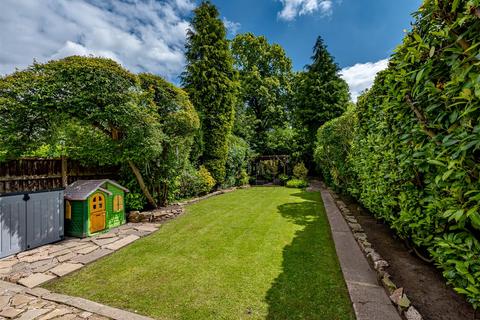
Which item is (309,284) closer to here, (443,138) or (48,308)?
(443,138)

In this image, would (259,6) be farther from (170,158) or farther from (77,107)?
(77,107)

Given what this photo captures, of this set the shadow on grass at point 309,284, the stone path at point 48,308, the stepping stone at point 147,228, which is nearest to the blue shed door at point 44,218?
the stepping stone at point 147,228

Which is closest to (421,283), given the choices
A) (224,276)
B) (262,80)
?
(224,276)

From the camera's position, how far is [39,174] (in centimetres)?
552

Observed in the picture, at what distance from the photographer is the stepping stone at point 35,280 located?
134 inches

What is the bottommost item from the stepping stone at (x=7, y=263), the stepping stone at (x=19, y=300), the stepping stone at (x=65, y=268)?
the stepping stone at (x=19, y=300)

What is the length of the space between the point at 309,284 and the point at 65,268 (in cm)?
430

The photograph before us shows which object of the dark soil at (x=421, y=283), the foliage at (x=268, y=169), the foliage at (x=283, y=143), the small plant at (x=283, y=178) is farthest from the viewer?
the foliage at (x=283, y=143)

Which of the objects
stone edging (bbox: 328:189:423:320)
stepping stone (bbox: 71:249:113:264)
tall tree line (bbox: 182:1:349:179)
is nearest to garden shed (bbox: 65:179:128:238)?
stepping stone (bbox: 71:249:113:264)

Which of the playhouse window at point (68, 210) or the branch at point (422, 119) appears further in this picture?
the playhouse window at point (68, 210)

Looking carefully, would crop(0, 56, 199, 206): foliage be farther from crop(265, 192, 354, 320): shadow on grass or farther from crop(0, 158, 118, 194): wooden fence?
crop(265, 192, 354, 320): shadow on grass

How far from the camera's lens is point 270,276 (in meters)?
3.50

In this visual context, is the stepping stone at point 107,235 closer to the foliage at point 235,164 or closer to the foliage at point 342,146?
the foliage at point 342,146

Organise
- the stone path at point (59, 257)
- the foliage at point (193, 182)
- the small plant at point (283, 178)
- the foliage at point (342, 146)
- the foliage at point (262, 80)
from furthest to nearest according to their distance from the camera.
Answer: the foliage at point (262, 80), the small plant at point (283, 178), the foliage at point (193, 182), the foliage at point (342, 146), the stone path at point (59, 257)
